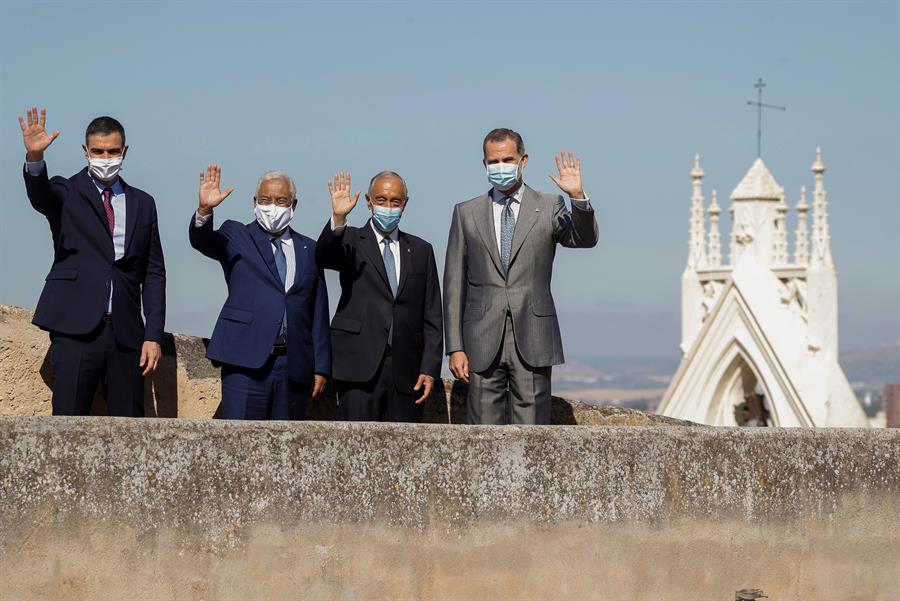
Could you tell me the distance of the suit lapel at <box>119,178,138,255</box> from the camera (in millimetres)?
8320

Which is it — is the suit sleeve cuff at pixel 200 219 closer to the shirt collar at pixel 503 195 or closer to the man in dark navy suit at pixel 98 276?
the man in dark navy suit at pixel 98 276

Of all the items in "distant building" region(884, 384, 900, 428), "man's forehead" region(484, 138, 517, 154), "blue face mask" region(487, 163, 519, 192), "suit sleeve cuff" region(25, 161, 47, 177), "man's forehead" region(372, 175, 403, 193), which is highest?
"man's forehead" region(484, 138, 517, 154)

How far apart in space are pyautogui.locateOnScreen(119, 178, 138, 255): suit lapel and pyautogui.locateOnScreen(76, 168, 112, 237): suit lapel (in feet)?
0.31

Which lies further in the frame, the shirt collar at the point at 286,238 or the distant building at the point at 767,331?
the distant building at the point at 767,331

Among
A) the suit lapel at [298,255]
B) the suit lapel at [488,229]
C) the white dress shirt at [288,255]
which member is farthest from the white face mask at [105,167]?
the suit lapel at [488,229]

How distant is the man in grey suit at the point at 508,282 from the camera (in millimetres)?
8430

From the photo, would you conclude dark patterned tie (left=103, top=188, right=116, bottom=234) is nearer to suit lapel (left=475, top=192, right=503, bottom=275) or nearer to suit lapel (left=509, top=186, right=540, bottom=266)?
suit lapel (left=475, top=192, right=503, bottom=275)

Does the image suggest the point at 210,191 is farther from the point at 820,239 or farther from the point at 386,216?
the point at 820,239

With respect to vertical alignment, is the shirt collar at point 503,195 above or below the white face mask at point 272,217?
above

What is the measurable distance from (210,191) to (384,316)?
46.0 inches

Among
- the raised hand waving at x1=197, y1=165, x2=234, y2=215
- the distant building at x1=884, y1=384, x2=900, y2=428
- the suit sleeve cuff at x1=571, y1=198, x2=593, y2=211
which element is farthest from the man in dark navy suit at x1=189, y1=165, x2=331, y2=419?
the distant building at x1=884, y1=384, x2=900, y2=428

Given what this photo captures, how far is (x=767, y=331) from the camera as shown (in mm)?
57438

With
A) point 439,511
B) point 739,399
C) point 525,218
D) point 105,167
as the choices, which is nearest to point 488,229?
point 525,218

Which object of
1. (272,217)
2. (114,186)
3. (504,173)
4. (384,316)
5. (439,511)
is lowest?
(439,511)
